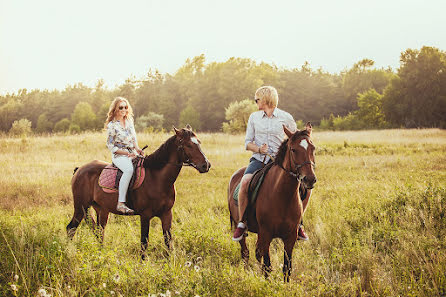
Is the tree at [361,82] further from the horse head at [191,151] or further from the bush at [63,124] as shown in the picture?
the horse head at [191,151]

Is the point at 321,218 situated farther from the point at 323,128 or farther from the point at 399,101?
the point at 323,128

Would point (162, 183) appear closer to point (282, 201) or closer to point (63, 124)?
point (282, 201)

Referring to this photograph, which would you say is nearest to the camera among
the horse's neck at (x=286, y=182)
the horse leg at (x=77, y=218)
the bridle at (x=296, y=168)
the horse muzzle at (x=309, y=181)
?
the horse muzzle at (x=309, y=181)

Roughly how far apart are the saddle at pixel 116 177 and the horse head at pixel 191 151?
859 mm

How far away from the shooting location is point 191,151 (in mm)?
5531

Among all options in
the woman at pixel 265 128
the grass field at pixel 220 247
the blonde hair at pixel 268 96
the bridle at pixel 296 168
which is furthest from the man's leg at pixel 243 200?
A: the blonde hair at pixel 268 96

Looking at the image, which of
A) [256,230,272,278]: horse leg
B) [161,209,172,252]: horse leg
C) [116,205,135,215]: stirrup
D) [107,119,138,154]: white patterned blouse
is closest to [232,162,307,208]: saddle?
[256,230,272,278]: horse leg

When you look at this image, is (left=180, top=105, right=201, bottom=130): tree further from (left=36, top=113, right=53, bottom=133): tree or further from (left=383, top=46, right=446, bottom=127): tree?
(left=383, top=46, right=446, bottom=127): tree

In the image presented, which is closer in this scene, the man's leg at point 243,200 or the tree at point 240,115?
the man's leg at point 243,200

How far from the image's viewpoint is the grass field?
150 inches

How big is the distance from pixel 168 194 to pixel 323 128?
195 ft

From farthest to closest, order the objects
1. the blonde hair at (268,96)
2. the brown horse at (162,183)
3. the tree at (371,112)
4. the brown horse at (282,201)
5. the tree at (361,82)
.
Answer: the tree at (361,82) < the tree at (371,112) < the brown horse at (162,183) < the blonde hair at (268,96) < the brown horse at (282,201)

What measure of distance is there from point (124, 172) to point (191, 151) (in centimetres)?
131

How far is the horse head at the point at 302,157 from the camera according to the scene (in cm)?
380
